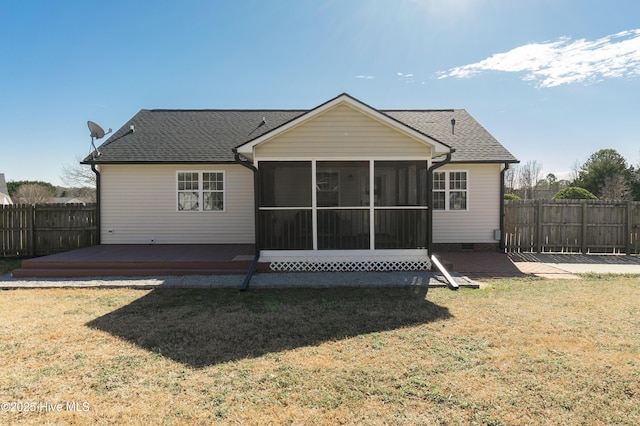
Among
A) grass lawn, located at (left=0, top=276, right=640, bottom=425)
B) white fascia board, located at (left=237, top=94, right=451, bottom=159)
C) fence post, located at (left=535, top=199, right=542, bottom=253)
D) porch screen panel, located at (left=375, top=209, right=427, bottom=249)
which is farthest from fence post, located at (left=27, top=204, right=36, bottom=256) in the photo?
fence post, located at (left=535, top=199, right=542, bottom=253)

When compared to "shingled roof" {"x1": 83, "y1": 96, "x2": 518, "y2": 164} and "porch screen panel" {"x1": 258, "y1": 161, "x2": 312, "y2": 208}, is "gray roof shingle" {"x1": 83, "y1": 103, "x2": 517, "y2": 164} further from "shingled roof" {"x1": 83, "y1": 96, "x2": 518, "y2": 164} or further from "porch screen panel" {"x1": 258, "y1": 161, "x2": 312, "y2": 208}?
"porch screen panel" {"x1": 258, "y1": 161, "x2": 312, "y2": 208}

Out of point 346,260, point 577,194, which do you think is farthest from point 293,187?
point 577,194

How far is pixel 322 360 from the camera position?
3.90 meters

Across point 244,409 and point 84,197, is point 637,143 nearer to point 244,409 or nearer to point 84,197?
point 244,409

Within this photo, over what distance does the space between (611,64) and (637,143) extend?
26.1m

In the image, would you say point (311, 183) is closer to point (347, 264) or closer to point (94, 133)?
point (347, 264)

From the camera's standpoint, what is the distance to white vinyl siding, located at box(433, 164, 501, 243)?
11.8m

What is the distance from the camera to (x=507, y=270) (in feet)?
30.4

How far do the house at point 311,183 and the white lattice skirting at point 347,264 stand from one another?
0.09 ft

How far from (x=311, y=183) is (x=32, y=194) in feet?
156

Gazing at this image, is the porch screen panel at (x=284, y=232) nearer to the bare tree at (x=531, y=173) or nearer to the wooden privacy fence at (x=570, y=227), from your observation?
the wooden privacy fence at (x=570, y=227)

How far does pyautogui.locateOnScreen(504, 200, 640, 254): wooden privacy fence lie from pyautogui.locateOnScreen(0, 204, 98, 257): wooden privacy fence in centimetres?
1476

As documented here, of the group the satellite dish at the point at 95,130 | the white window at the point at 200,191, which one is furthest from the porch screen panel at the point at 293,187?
the satellite dish at the point at 95,130

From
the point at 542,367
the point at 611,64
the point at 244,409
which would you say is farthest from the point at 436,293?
the point at 611,64
